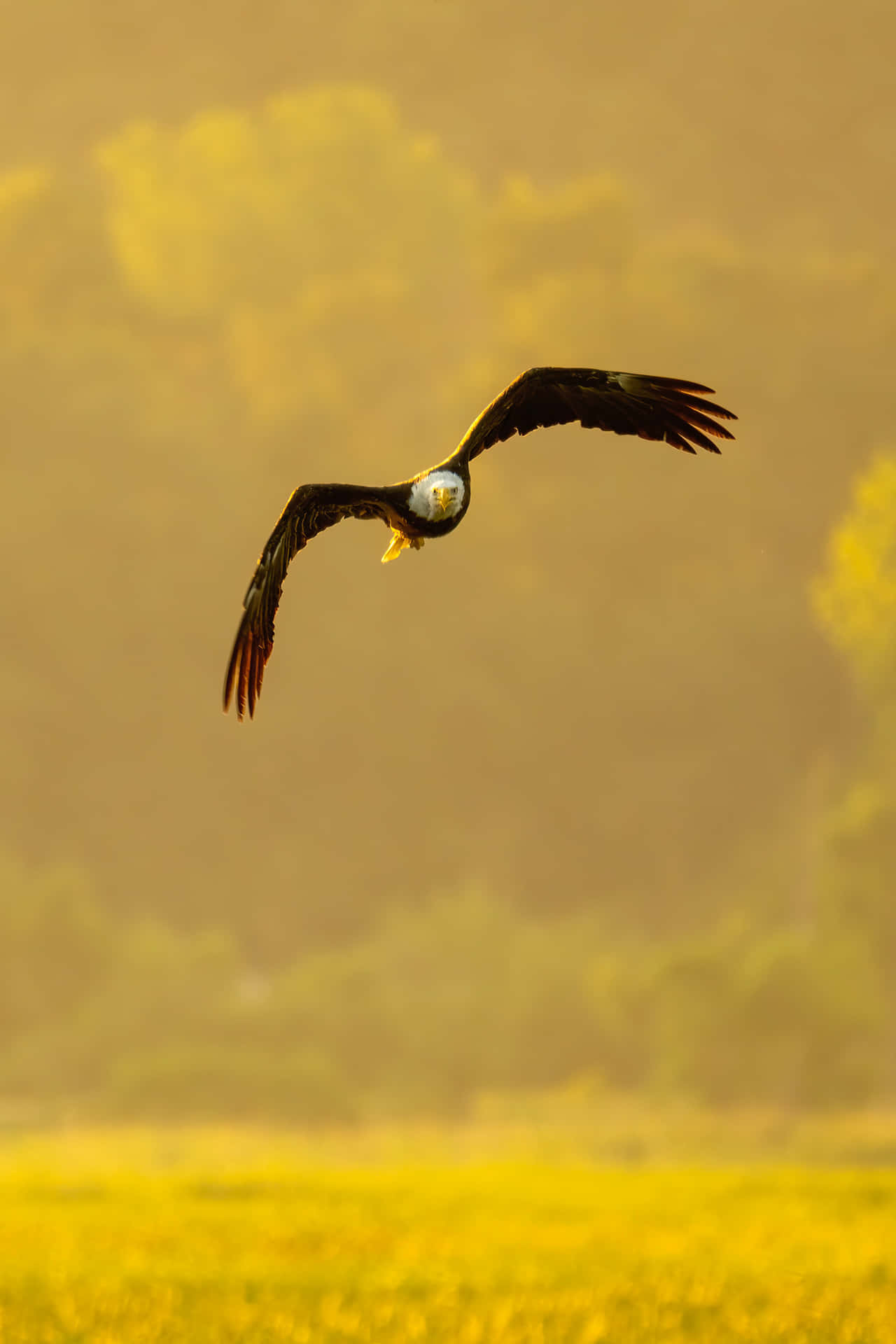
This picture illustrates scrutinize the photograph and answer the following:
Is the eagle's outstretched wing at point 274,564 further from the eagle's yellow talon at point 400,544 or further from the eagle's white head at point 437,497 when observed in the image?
the eagle's white head at point 437,497

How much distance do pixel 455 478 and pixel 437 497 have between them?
9 centimetres

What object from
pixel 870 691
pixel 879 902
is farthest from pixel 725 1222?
pixel 870 691

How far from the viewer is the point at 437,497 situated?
3291 mm

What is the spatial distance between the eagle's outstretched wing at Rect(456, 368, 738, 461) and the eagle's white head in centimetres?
58

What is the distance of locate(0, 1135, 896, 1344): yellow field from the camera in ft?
42.0

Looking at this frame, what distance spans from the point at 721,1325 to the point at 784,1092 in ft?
70.1

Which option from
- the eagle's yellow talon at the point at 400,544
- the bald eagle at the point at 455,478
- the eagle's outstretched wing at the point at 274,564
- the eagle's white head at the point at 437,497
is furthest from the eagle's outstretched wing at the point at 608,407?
the eagle's white head at the point at 437,497

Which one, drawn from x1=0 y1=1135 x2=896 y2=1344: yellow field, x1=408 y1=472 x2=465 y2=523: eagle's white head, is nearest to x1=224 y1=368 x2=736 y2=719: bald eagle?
x1=408 y1=472 x2=465 y2=523: eagle's white head

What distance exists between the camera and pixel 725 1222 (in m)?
19.0

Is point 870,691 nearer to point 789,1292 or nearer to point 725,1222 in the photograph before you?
point 725,1222

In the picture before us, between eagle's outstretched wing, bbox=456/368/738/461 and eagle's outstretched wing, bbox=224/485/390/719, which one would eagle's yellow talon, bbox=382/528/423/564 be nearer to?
eagle's outstretched wing, bbox=224/485/390/719

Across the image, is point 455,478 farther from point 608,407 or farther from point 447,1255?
point 447,1255

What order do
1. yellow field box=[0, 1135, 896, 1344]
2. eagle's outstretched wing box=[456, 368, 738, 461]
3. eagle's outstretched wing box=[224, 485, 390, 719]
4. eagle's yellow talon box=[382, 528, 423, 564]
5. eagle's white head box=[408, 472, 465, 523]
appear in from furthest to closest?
yellow field box=[0, 1135, 896, 1344] < eagle's outstretched wing box=[456, 368, 738, 461] < eagle's outstretched wing box=[224, 485, 390, 719] < eagle's yellow talon box=[382, 528, 423, 564] < eagle's white head box=[408, 472, 465, 523]

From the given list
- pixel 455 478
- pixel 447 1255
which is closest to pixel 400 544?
pixel 455 478
